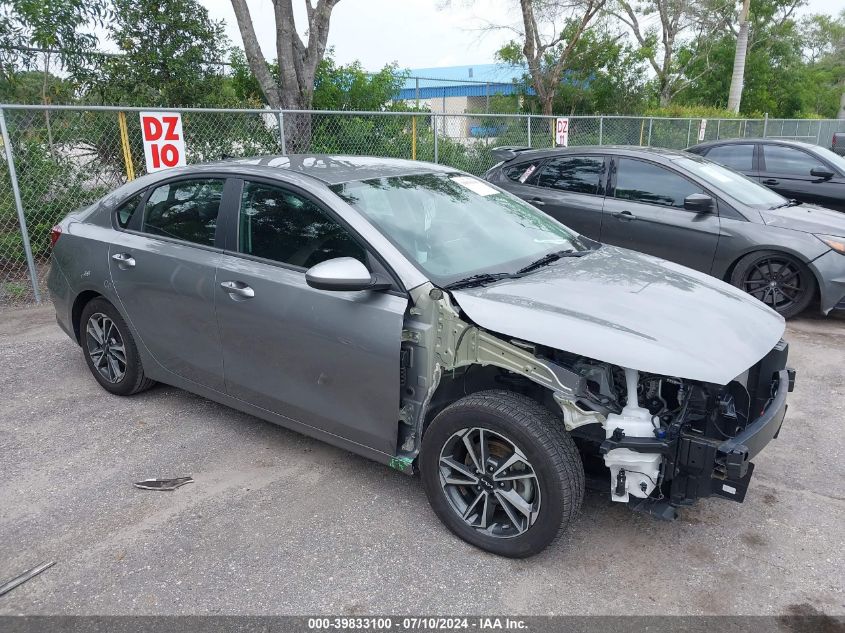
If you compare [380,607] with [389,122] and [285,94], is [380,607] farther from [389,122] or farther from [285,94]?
[285,94]

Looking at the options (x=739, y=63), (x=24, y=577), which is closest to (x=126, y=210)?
(x=24, y=577)

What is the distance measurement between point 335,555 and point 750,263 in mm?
5066

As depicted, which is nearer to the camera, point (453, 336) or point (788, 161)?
point (453, 336)

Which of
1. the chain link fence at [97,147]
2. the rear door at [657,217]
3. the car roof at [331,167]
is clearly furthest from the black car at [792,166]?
the car roof at [331,167]

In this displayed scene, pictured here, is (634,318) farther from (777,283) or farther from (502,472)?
(777,283)

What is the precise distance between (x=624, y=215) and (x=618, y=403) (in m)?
4.42

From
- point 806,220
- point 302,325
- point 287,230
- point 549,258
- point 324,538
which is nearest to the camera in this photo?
point 324,538

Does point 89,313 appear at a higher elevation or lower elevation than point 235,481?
higher

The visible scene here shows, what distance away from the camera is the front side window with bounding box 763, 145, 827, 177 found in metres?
8.88

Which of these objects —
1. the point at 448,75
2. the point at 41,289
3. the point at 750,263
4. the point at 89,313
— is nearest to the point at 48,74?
the point at 41,289

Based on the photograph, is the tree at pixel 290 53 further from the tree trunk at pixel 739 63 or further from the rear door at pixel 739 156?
the tree trunk at pixel 739 63

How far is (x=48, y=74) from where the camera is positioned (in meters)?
8.66

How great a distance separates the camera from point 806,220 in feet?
20.5

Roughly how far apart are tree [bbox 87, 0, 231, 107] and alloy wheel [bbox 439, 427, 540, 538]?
8.56 m
